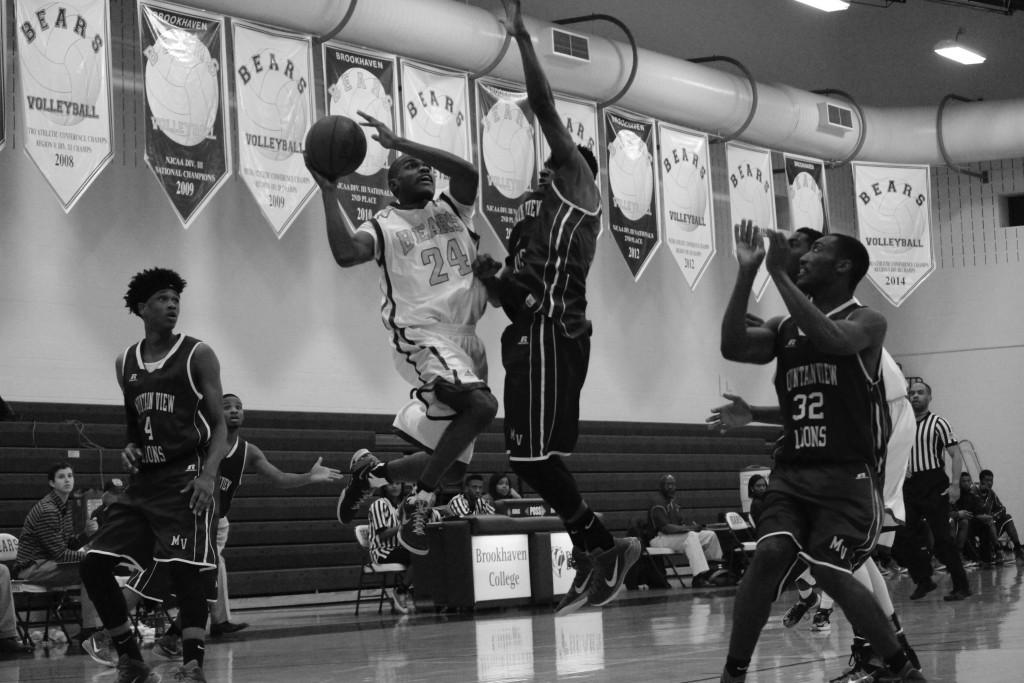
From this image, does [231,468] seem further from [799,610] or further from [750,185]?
[750,185]

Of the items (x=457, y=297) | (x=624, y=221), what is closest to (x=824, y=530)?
(x=457, y=297)

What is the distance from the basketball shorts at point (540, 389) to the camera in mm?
5625

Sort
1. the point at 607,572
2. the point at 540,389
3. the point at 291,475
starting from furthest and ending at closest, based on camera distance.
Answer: the point at 291,475 < the point at 607,572 < the point at 540,389

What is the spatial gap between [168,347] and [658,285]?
1362 cm

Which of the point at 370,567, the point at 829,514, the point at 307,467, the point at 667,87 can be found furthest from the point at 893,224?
the point at 829,514

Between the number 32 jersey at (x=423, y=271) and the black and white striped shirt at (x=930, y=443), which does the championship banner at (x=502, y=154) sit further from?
the number 32 jersey at (x=423, y=271)

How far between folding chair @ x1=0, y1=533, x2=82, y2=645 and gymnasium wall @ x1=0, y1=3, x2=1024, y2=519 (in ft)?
7.12

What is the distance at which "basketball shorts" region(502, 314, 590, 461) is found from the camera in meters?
5.62

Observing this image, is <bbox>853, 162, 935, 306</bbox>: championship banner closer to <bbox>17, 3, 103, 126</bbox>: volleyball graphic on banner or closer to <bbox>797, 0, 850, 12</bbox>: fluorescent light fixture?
<bbox>797, 0, 850, 12</bbox>: fluorescent light fixture

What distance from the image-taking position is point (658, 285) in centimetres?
1923

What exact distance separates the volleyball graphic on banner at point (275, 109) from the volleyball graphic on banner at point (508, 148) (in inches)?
94.3

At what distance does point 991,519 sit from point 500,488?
27.7 ft

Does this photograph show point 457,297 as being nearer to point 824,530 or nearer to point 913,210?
point 824,530

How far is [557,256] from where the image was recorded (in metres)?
5.68
